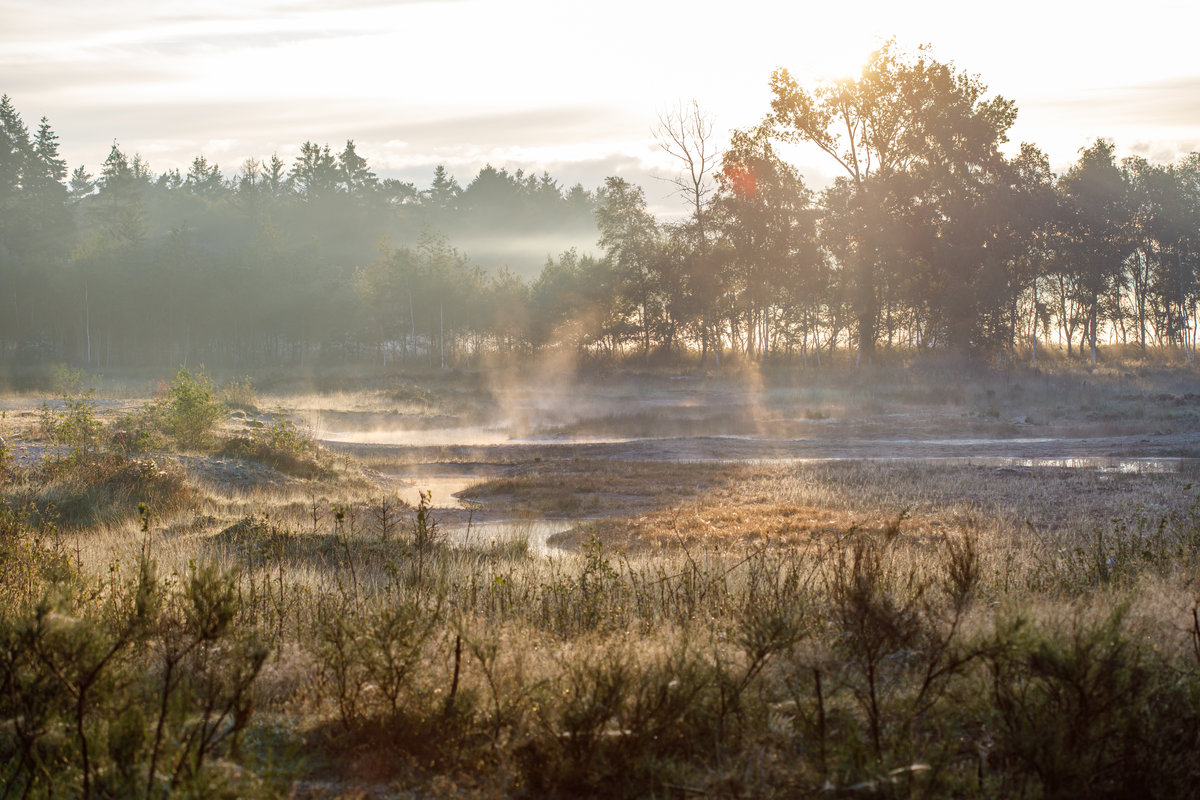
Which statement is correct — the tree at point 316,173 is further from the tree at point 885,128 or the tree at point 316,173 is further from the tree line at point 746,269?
the tree at point 885,128

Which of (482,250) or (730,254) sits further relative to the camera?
(482,250)

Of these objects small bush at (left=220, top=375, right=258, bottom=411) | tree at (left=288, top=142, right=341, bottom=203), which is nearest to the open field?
small bush at (left=220, top=375, right=258, bottom=411)

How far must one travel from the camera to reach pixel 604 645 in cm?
637

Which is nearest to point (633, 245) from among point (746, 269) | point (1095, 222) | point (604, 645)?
point (746, 269)

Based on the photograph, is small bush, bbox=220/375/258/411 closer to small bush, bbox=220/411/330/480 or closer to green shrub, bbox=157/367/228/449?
green shrub, bbox=157/367/228/449

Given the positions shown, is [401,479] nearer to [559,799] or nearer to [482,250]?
[559,799]

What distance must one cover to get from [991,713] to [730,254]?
54.5 metres

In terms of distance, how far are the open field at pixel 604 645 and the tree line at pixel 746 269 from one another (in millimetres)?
32485

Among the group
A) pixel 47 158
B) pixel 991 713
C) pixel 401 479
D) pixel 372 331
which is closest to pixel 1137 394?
pixel 401 479

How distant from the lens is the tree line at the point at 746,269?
162ft

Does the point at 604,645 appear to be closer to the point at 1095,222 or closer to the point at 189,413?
the point at 189,413

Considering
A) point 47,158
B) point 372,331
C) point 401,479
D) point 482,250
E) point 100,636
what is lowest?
point 401,479

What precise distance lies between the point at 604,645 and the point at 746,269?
52699mm

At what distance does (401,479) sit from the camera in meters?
25.8
